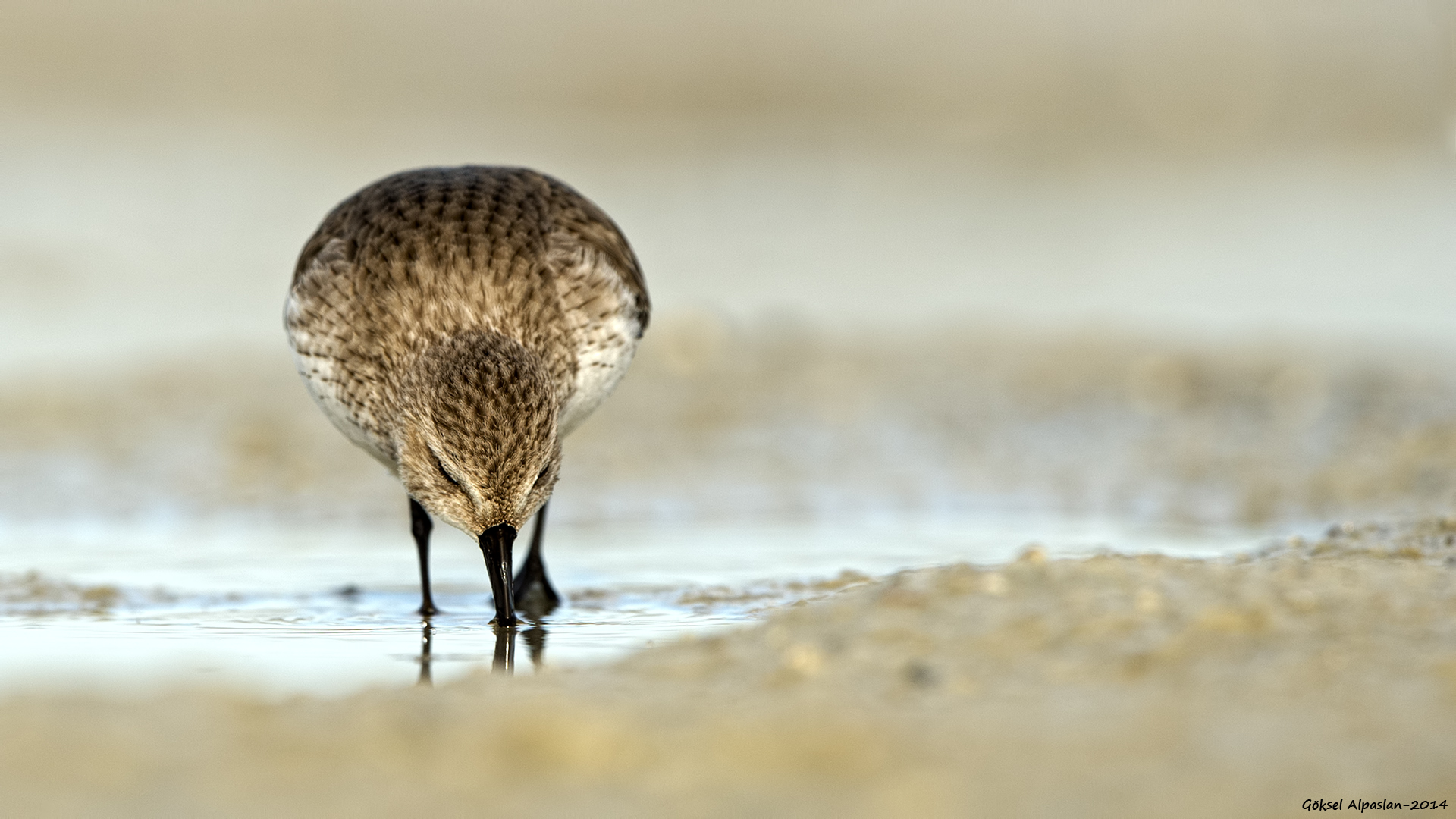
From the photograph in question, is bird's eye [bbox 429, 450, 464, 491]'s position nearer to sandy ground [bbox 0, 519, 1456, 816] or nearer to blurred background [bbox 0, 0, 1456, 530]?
sandy ground [bbox 0, 519, 1456, 816]

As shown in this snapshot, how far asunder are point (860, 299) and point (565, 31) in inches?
400

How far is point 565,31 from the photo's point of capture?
22797 mm

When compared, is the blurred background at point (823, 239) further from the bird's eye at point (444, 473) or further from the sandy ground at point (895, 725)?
the sandy ground at point (895, 725)

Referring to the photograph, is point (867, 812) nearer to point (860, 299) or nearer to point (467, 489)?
point (467, 489)

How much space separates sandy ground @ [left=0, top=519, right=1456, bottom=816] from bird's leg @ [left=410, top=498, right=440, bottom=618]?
208cm

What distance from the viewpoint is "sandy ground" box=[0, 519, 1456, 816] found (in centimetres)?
339

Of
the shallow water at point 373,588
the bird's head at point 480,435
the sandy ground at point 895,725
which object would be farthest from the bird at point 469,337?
the sandy ground at point 895,725

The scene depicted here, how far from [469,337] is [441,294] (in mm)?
272

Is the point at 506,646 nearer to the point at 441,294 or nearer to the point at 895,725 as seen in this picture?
the point at 441,294

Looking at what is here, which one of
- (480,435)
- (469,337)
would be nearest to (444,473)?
(480,435)

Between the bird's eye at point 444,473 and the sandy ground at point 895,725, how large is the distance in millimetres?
1527

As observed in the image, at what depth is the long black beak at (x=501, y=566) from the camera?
5.94m

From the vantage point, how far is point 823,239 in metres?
16.1

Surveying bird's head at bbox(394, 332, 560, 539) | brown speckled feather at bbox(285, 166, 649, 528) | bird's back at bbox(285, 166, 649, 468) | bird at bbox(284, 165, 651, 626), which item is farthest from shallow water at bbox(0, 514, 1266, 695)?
bird's back at bbox(285, 166, 649, 468)
